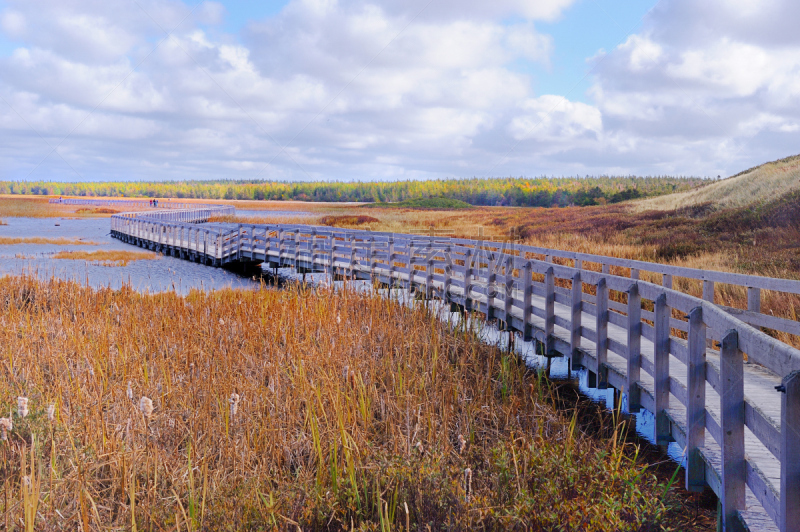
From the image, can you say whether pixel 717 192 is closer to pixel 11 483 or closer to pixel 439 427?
pixel 439 427

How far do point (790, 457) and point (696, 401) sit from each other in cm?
155

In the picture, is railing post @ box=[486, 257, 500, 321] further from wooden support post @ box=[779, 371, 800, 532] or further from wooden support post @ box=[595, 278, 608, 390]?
wooden support post @ box=[779, 371, 800, 532]

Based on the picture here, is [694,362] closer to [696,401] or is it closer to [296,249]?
[696,401]

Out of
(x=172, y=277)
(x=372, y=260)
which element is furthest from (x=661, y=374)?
(x=172, y=277)

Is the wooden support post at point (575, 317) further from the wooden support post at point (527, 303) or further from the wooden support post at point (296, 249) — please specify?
the wooden support post at point (296, 249)

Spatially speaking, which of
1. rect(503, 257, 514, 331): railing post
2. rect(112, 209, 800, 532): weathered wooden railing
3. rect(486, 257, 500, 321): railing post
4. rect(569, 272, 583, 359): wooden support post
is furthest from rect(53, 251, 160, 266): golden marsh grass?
rect(569, 272, 583, 359): wooden support post

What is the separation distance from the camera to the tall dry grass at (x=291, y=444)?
363 cm

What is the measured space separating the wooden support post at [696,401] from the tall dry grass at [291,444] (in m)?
0.31

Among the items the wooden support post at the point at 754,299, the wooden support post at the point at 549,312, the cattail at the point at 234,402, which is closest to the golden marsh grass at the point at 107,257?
the wooden support post at the point at 549,312

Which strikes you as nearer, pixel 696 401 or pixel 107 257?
pixel 696 401

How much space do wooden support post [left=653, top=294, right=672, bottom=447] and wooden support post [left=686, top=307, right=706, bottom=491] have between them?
0.82m

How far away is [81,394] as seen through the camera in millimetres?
5273

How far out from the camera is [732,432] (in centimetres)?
335

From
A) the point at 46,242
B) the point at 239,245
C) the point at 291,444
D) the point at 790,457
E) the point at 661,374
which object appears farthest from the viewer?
the point at 46,242
